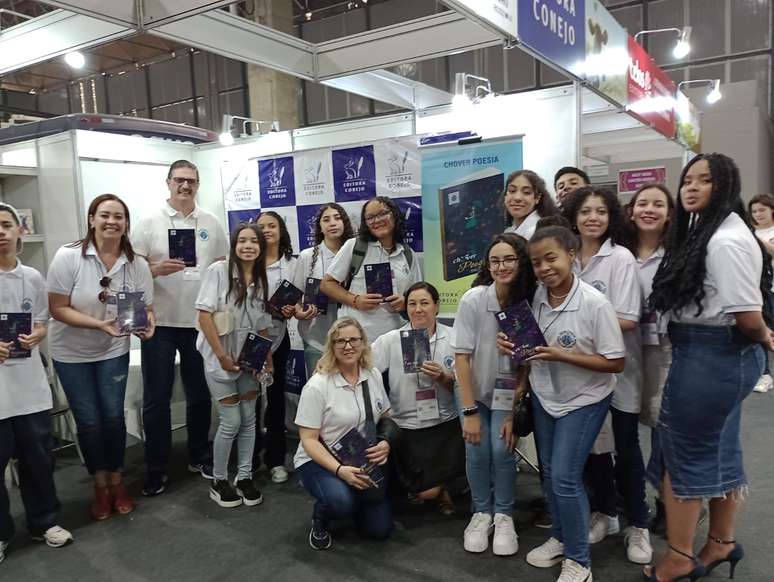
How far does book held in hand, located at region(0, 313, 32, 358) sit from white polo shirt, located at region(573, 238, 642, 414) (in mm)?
2279

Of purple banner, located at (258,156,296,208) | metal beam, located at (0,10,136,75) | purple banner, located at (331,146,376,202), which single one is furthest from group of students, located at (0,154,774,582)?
purple banner, located at (258,156,296,208)

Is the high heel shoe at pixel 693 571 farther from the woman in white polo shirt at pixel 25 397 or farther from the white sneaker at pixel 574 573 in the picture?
the woman in white polo shirt at pixel 25 397

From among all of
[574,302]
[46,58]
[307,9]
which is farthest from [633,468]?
[307,9]

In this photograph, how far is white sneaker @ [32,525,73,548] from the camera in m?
2.72

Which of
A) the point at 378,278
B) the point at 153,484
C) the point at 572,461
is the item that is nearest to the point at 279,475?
the point at 153,484

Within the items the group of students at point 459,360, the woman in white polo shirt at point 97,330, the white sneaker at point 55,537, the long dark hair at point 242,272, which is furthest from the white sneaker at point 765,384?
the white sneaker at point 55,537

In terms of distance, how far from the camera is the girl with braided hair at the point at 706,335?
1.80m

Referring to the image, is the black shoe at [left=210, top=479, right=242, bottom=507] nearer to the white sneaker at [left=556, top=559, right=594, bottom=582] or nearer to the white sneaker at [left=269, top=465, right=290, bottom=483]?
the white sneaker at [left=269, top=465, right=290, bottom=483]

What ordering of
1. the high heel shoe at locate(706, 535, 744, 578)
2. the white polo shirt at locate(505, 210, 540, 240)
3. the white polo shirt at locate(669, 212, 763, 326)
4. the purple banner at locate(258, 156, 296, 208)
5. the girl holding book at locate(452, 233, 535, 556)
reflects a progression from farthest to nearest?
the purple banner at locate(258, 156, 296, 208)
the white polo shirt at locate(505, 210, 540, 240)
the girl holding book at locate(452, 233, 535, 556)
the high heel shoe at locate(706, 535, 744, 578)
the white polo shirt at locate(669, 212, 763, 326)

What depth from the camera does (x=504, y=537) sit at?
8.20 ft

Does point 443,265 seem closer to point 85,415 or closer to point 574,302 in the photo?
point 574,302

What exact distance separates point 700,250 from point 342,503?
1698 millimetres

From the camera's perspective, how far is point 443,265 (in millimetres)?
3416

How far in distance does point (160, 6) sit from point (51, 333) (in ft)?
5.15
